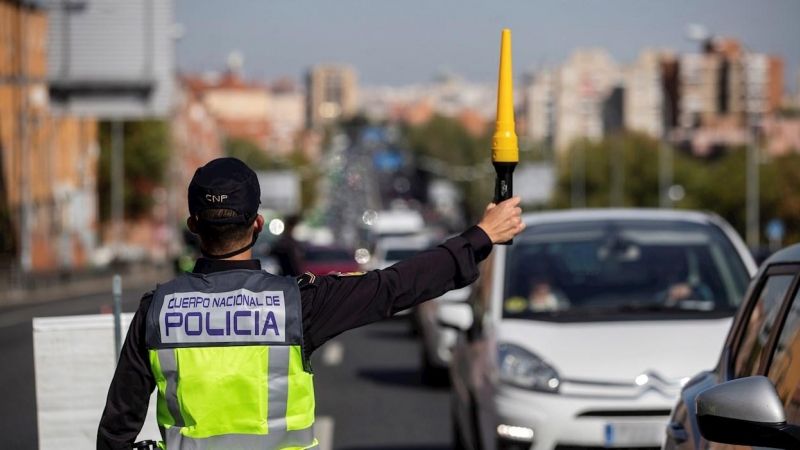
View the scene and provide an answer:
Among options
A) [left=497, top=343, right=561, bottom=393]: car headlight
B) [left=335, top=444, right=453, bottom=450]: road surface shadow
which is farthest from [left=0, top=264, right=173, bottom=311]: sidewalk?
[left=497, top=343, right=561, bottom=393]: car headlight

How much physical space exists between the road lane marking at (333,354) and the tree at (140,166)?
72459 mm

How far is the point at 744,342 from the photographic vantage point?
485 cm

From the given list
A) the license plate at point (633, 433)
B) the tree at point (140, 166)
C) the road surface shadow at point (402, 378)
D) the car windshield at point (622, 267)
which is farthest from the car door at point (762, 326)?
the tree at point (140, 166)

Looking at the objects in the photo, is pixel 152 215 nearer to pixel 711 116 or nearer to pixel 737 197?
pixel 737 197

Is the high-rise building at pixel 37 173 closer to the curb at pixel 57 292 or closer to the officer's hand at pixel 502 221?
the curb at pixel 57 292

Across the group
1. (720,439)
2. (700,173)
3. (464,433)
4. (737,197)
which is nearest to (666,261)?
(464,433)

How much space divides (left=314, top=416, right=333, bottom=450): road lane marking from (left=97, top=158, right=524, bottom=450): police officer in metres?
6.59

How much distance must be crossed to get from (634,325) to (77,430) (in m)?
3.44

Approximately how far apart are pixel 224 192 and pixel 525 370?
4092 mm

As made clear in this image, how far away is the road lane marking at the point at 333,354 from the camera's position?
19.1 meters

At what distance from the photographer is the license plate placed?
723 cm

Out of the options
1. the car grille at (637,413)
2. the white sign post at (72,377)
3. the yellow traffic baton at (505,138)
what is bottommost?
the car grille at (637,413)

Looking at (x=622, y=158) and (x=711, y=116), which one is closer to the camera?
(x=622, y=158)

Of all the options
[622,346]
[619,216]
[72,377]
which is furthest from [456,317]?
[72,377]
